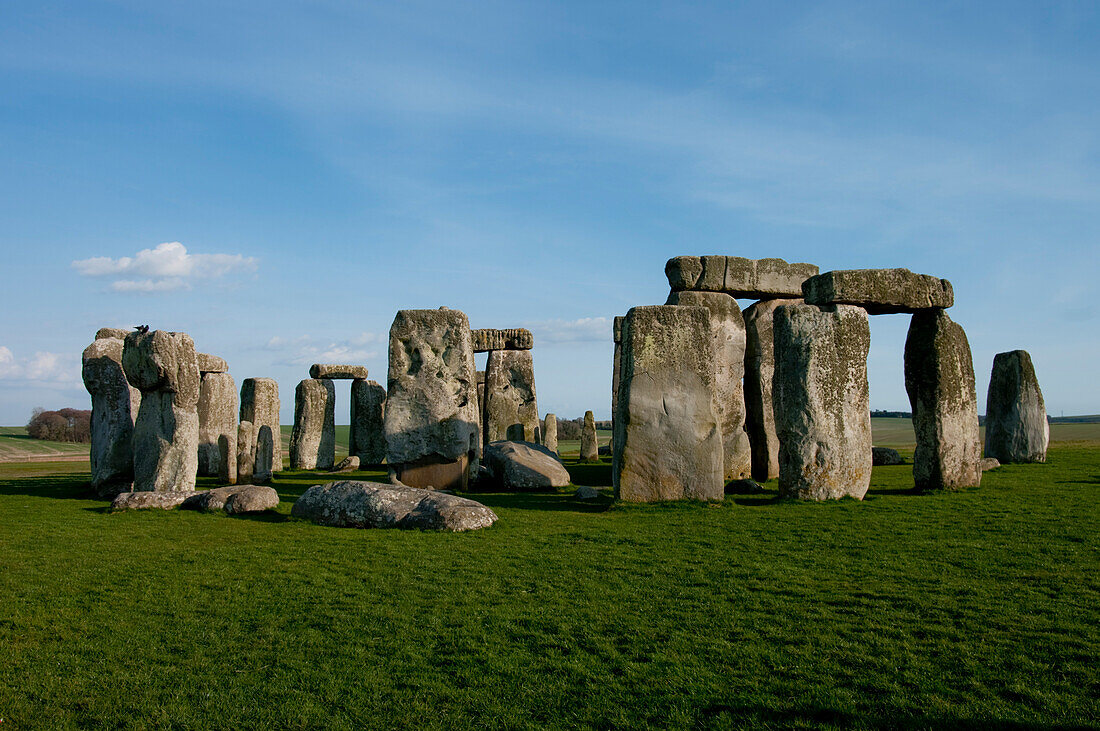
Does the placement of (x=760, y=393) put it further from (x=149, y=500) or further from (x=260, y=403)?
(x=260, y=403)

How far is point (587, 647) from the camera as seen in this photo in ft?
14.6

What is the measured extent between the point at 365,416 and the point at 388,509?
A: 13.5m

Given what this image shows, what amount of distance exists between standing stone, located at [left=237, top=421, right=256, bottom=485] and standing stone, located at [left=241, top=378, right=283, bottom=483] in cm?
481

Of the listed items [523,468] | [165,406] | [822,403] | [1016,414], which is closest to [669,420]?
[822,403]

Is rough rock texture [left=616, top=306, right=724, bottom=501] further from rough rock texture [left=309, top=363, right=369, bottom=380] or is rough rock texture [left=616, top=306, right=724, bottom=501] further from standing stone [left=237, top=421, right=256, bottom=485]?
rough rock texture [left=309, top=363, right=369, bottom=380]

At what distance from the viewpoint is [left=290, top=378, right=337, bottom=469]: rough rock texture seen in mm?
20172

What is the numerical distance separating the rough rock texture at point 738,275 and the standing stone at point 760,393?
1.24ft

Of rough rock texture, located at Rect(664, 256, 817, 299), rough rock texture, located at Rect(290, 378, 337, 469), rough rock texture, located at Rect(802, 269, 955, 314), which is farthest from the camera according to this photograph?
rough rock texture, located at Rect(290, 378, 337, 469)

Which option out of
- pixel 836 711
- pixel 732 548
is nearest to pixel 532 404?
pixel 732 548

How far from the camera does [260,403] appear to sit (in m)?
19.6

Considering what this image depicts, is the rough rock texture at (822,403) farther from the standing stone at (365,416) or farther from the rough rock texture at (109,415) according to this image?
the standing stone at (365,416)

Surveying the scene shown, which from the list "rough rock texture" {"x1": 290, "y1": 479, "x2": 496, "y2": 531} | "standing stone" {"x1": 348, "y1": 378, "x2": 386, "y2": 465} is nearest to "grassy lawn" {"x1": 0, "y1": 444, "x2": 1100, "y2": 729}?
"rough rock texture" {"x1": 290, "y1": 479, "x2": 496, "y2": 531}

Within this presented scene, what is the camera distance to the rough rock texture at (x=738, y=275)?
48.1 ft

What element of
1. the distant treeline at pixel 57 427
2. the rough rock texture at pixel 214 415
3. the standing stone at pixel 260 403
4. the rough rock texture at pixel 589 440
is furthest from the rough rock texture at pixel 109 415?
the distant treeline at pixel 57 427
